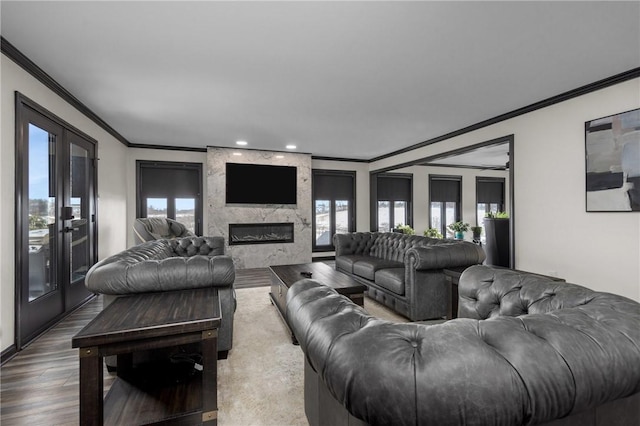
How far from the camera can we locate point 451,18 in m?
2.04

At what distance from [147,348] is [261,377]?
1027mm

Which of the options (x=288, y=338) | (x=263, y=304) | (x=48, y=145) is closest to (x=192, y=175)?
(x=48, y=145)

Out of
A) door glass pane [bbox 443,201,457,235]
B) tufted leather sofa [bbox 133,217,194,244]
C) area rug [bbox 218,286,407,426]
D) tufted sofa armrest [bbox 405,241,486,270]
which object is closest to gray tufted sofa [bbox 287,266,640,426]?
area rug [bbox 218,286,407,426]

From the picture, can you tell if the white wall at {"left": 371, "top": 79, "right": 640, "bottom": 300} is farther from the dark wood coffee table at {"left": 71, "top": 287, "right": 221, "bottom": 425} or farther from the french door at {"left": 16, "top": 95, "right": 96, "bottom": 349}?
the french door at {"left": 16, "top": 95, "right": 96, "bottom": 349}

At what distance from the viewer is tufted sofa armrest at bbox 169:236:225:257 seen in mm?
4461

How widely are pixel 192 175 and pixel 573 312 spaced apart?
269 inches

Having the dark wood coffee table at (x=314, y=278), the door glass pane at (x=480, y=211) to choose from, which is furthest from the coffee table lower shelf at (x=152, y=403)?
the door glass pane at (x=480, y=211)

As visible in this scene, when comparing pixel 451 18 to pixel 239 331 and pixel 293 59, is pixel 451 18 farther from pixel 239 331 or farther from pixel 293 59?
pixel 239 331

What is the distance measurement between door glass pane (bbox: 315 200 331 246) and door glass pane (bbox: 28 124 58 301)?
538 centimetres

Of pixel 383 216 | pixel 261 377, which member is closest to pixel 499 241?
pixel 383 216

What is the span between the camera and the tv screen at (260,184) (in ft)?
A: 21.3

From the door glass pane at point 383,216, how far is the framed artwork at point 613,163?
5.33m

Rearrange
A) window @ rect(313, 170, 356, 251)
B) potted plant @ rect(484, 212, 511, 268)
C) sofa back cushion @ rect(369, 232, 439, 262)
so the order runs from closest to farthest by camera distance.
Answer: sofa back cushion @ rect(369, 232, 439, 262), potted plant @ rect(484, 212, 511, 268), window @ rect(313, 170, 356, 251)

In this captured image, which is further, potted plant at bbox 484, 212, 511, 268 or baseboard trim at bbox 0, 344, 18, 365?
potted plant at bbox 484, 212, 511, 268
